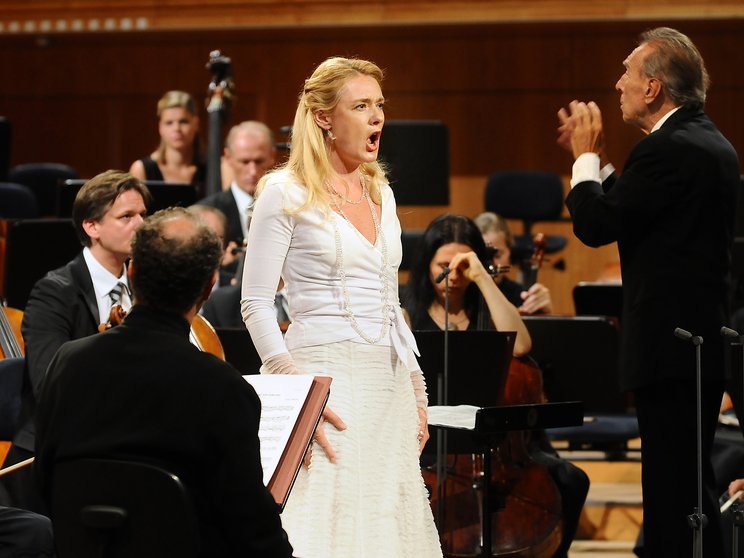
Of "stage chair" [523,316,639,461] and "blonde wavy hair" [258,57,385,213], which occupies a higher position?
"blonde wavy hair" [258,57,385,213]

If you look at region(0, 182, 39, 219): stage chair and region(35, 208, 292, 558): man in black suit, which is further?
region(0, 182, 39, 219): stage chair

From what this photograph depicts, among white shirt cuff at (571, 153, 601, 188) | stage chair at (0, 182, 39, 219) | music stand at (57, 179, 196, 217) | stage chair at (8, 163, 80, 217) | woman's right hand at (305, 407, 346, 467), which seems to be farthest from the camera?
stage chair at (8, 163, 80, 217)

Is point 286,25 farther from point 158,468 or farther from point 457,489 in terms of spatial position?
point 158,468

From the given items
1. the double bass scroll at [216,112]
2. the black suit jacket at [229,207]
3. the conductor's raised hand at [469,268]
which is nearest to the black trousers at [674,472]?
the conductor's raised hand at [469,268]

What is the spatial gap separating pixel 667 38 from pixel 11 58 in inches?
277

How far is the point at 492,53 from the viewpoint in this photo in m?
8.23

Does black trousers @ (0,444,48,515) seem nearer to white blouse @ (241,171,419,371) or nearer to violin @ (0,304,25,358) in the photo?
violin @ (0,304,25,358)

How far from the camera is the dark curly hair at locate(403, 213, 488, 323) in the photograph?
4.02 m

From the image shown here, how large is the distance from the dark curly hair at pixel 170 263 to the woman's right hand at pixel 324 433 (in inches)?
23.5

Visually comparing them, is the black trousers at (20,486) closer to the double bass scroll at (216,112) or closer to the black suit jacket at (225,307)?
the black suit jacket at (225,307)

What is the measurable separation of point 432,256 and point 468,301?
0.22m

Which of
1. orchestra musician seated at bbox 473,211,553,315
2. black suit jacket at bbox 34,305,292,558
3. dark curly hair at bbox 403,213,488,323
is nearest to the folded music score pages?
black suit jacket at bbox 34,305,292,558

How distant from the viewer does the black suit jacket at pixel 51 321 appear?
301 centimetres

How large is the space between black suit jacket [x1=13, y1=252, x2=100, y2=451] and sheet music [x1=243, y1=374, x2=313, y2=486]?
3.42 ft
